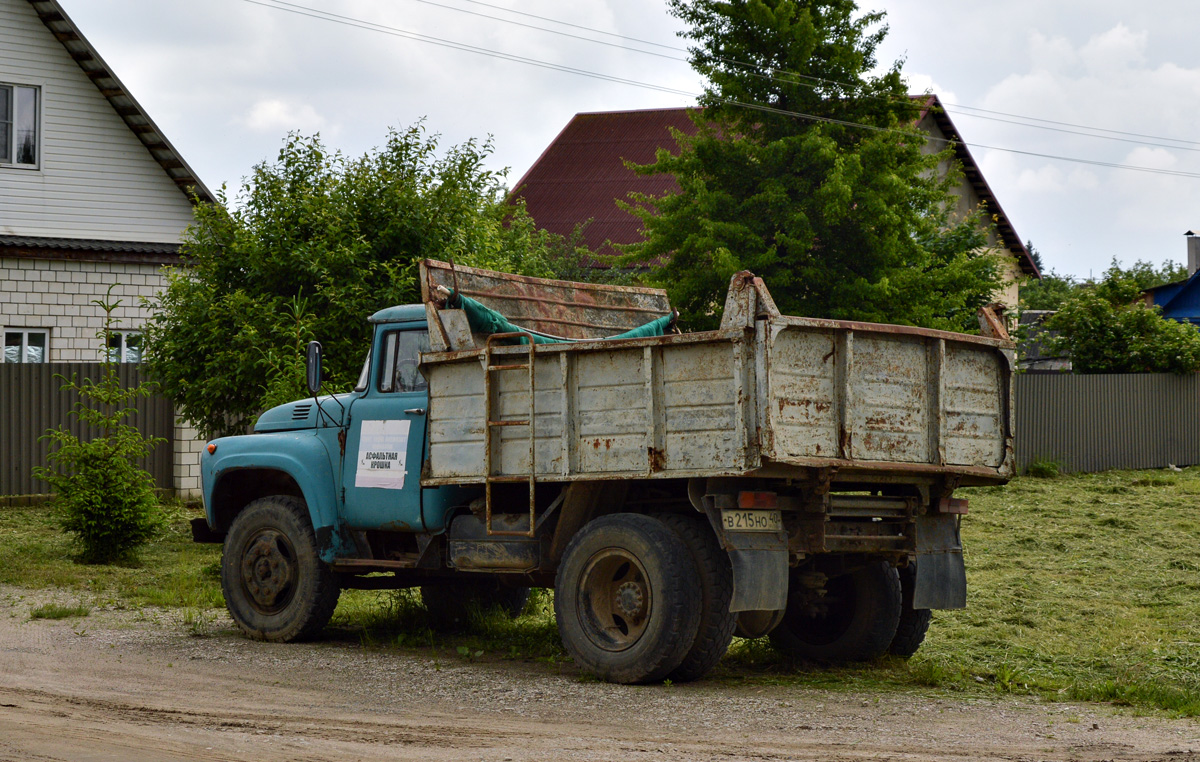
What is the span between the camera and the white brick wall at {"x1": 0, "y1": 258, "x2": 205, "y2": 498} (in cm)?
2264

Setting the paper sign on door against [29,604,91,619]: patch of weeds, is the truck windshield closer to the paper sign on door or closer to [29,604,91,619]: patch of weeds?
the paper sign on door

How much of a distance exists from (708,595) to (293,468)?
3.87m

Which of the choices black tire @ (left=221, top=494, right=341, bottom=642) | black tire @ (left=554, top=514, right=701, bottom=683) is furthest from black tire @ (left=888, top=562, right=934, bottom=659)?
black tire @ (left=221, top=494, right=341, bottom=642)

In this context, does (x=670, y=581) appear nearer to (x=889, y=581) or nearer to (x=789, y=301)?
(x=889, y=581)

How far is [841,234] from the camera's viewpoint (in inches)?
979

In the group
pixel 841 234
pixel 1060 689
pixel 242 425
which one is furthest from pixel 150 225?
pixel 1060 689

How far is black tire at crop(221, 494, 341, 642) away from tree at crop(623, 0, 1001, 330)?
44.0ft

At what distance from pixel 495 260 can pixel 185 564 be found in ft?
17.6

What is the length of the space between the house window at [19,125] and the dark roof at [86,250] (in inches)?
59.3

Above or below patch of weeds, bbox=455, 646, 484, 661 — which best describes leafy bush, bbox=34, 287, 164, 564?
above

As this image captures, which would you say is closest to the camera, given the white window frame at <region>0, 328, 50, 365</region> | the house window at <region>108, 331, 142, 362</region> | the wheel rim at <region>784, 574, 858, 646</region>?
the wheel rim at <region>784, 574, 858, 646</region>

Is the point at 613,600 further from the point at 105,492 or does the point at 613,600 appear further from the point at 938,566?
the point at 105,492

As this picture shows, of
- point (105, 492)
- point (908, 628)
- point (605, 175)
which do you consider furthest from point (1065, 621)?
point (605, 175)

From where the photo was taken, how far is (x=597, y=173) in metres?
46.8
